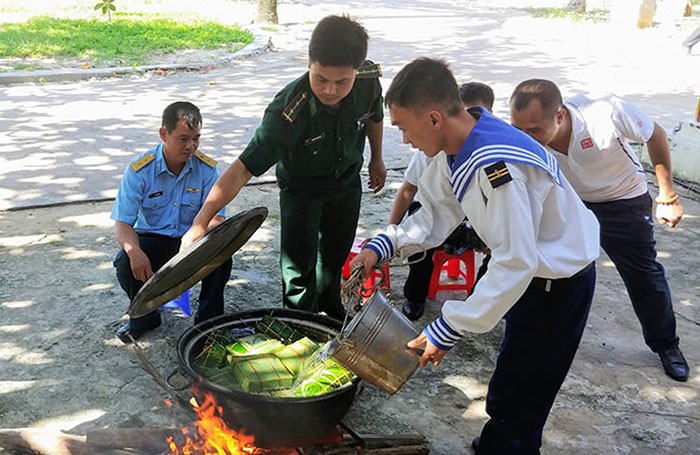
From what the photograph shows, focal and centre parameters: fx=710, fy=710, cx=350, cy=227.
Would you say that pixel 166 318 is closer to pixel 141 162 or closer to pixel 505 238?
pixel 141 162

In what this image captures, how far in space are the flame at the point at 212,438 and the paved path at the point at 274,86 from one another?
3.70 metres

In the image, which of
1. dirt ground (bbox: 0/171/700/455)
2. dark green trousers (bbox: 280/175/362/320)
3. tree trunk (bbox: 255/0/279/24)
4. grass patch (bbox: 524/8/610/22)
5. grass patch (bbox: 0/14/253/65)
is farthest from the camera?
grass patch (bbox: 524/8/610/22)

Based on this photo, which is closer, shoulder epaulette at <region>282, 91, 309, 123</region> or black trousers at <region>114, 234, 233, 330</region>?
shoulder epaulette at <region>282, 91, 309, 123</region>

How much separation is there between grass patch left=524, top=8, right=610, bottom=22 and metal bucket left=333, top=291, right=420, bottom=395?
1969cm

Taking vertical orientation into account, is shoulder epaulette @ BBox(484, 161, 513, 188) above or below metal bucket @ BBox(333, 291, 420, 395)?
above

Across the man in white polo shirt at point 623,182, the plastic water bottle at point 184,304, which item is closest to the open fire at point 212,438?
the plastic water bottle at point 184,304

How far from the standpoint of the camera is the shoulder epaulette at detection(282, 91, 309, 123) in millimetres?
3369

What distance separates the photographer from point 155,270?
3.96 metres

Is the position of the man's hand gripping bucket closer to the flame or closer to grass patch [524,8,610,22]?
the flame

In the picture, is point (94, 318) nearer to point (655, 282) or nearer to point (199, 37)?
point (655, 282)

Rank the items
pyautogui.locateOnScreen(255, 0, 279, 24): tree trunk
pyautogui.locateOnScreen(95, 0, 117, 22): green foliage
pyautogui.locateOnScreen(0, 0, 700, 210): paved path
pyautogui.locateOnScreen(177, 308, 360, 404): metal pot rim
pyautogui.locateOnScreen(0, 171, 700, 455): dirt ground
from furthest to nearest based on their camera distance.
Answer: pyautogui.locateOnScreen(255, 0, 279, 24): tree trunk < pyautogui.locateOnScreen(95, 0, 117, 22): green foliage < pyautogui.locateOnScreen(0, 0, 700, 210): paved path < pyautogui.locateOnScreen(0, 171, 700, 455): dirt ground < pyautogui.locateOnScreen(177, 308, 360, 404): metal pot rim

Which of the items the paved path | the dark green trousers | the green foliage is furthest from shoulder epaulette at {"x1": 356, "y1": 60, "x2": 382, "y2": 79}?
the green foliage

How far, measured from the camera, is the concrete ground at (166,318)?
341 cm

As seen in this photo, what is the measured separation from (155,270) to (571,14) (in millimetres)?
20173
